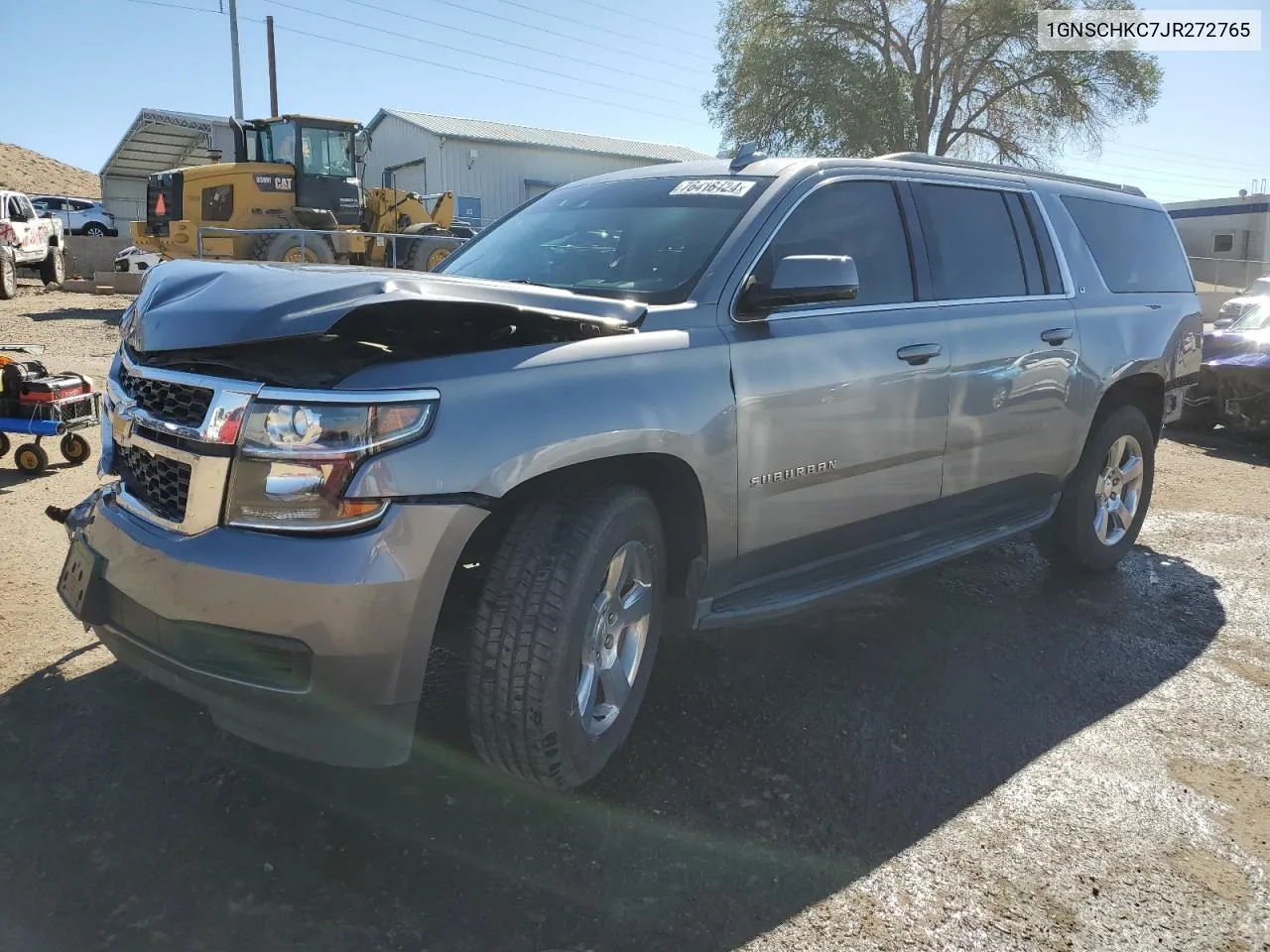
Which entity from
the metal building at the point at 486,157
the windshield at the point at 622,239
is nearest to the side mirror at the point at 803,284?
the windshield at the point at 622,239

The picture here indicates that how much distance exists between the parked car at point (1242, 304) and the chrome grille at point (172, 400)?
1155 centimetres

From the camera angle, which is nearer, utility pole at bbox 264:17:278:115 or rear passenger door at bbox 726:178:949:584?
rear passenger door at bbox 726:178:949:584

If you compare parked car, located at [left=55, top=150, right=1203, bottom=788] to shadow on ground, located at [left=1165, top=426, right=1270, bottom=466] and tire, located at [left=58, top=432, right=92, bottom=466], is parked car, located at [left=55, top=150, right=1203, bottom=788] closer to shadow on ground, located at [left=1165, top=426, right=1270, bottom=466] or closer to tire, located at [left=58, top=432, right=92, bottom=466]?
tire, located at [left=58, top=432, right=92, bottom=466]

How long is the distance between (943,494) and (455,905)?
260 centimetres


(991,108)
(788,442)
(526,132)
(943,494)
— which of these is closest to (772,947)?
(788,442)

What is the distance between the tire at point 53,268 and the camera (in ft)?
69.8

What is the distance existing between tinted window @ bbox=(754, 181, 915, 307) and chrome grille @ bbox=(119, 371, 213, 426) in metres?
1.90

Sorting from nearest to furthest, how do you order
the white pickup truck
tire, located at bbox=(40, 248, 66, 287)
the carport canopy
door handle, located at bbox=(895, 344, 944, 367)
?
door handle, located at bbox=(895, 344, 944, 367), the white pickup truck, tire, located at bbox=(40, 248, 66, 287), the carport canopy

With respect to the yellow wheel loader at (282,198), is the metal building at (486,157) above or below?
above

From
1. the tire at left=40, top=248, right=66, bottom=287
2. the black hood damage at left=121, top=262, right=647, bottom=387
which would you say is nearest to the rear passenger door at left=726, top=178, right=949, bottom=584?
the black hood damage at left=121, top=262, right=647, bottom=387

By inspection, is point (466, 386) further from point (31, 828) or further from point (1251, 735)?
point (1251, 735)

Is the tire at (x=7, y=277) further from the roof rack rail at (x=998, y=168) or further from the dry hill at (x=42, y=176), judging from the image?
the dry hill at (x=42, y=176)

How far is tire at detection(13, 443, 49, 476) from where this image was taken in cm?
646

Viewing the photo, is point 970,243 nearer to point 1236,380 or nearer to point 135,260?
point 1236,380
